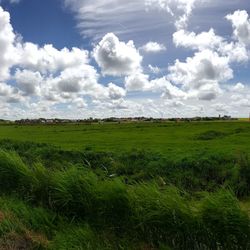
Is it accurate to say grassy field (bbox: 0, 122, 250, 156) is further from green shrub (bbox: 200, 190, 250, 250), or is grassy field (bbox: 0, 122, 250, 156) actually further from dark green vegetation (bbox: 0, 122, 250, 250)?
green shrub (bbox: 200, 190, 250, 250)

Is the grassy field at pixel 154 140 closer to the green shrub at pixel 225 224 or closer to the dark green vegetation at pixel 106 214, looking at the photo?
the dark green vegetation at pixel 106 214

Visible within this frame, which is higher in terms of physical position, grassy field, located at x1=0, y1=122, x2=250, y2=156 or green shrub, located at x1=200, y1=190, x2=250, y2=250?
grassy field, located at x1=0, y1=122, x2=250, y2=156

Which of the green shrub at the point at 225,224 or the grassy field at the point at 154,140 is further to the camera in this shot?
the grassy field at the point at 154,140

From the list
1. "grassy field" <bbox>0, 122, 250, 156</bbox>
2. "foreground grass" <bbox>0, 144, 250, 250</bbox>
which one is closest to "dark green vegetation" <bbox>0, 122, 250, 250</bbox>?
"foreground grass" <bbox>0, 144, 250, 250</bbox>

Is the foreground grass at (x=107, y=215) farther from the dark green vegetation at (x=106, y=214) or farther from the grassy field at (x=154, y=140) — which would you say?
the grassy field at (x=154, y=140)

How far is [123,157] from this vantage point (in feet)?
78.6

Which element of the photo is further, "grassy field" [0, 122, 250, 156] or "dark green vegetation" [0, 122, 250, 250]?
"grassy field" [0, 122, 250, 156]

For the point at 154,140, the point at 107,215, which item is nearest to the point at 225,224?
the point at 107,215

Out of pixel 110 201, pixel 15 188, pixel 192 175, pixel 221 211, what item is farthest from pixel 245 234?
pixel 192 175

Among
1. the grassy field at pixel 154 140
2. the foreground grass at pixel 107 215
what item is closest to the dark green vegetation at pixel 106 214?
the foreground grass at pixel 107 215

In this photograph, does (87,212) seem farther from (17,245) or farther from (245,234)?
(245,234)

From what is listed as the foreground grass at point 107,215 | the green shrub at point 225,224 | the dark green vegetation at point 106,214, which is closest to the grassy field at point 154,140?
the dark green vegetation at point 106,214

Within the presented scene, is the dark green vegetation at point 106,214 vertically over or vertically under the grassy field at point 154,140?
under

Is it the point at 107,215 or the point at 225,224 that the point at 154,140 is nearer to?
the point at 107,215
